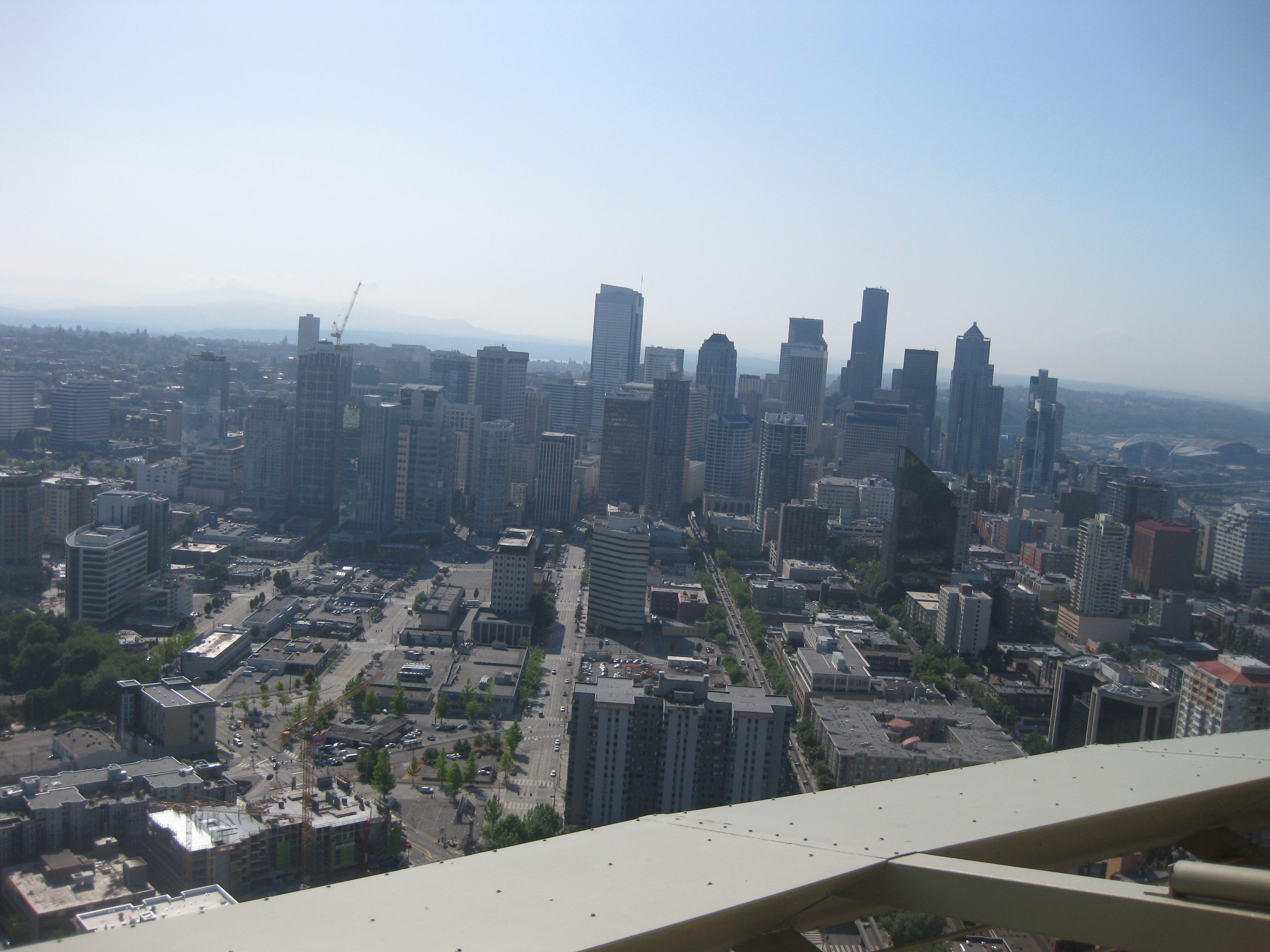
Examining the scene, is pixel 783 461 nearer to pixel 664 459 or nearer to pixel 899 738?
pixel 664 459

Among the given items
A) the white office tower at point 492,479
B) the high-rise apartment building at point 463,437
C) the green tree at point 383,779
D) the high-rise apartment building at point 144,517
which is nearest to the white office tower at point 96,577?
the high-rise apartment building at point 144,517

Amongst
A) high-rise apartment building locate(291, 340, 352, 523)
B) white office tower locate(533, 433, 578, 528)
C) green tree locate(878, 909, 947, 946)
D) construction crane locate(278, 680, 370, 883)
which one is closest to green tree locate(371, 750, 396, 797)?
construction crane locate(278, 680, 370, 883)

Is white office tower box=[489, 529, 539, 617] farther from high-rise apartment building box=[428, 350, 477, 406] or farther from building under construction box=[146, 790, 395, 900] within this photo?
high-rise apartment building box=[428, 350, 477, 406]

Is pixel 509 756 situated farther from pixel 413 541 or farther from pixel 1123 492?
pixel 1123 492

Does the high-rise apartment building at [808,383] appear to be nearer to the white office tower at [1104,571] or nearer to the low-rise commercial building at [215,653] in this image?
the white office tower at [1104,571]

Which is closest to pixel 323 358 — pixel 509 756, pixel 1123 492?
pixel 509 756

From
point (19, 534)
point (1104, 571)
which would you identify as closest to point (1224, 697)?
point (1104, 571)

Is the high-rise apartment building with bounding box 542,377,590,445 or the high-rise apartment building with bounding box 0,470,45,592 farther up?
the high-rise apartment building with bounding box 542,377,590,445
